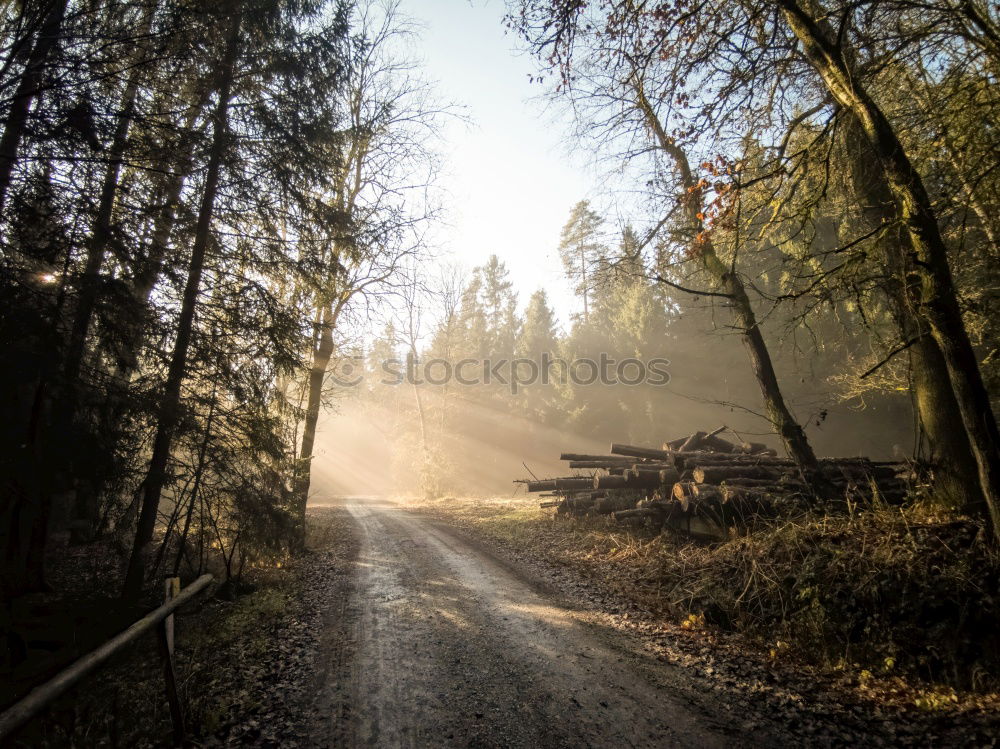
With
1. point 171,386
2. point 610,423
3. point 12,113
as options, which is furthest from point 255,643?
point 610,423

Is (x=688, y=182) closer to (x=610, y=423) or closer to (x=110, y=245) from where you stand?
(x=110, y=245)

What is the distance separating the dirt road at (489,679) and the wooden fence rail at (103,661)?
53.8 inches

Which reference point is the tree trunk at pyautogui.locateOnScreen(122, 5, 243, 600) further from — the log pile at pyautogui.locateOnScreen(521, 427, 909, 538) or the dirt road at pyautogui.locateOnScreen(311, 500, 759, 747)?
the log pile at pyautogui.locateOnScreen(521, 427, 909, 538)

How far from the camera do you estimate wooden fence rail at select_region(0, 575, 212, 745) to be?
2.29 m

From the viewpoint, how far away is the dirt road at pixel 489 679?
3.88 meters

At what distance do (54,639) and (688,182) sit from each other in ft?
40.6

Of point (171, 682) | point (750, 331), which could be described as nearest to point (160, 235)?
point (171, 682)

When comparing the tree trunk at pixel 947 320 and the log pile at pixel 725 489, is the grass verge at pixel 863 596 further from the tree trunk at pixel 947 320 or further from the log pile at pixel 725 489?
the tree trunk at pixel 947 320

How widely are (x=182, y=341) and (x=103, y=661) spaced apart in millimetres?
5097

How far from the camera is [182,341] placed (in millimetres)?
6848

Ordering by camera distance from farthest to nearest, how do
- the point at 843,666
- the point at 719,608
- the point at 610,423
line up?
1. the point at 610,423
2. the point at 719,608
3. the point at 843,666

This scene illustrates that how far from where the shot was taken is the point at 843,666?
4.83 meters

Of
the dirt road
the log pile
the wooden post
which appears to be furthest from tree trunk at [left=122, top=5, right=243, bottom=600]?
the log pile

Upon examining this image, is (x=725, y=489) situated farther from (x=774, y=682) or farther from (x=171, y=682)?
(x=171, y=682)
